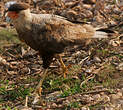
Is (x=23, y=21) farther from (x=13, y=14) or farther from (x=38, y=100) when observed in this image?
(x=38, y=100)

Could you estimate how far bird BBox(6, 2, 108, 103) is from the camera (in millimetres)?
3543

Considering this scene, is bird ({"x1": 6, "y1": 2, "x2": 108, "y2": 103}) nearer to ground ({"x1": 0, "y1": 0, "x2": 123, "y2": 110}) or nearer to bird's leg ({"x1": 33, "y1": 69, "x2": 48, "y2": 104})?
bird's leg ({"x1": 33, "y1": 69, "x2": 48, "y2": 104})

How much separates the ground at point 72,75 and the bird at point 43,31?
0.27m

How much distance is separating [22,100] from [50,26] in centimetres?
111

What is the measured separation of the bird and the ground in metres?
0.27

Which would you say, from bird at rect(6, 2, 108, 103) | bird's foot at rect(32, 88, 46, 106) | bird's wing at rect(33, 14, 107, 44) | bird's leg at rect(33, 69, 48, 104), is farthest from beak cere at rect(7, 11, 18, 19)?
bird's foot at rect(32, 88, 46, 106)

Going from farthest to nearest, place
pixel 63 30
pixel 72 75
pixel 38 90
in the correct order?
pixel 72 75
pixel 63 30
pixel 38 90

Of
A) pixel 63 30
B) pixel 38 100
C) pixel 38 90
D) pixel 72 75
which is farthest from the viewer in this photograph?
pixel 72 75

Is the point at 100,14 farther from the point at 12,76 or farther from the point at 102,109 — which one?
the point at 102,109

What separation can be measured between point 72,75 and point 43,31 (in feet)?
2.78

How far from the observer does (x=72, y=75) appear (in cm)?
389

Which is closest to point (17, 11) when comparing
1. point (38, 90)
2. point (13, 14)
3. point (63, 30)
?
point (13, 14)

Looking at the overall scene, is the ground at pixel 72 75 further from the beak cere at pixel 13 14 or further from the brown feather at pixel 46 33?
the beak cere at pixel 13 14

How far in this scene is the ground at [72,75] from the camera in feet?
10.6
